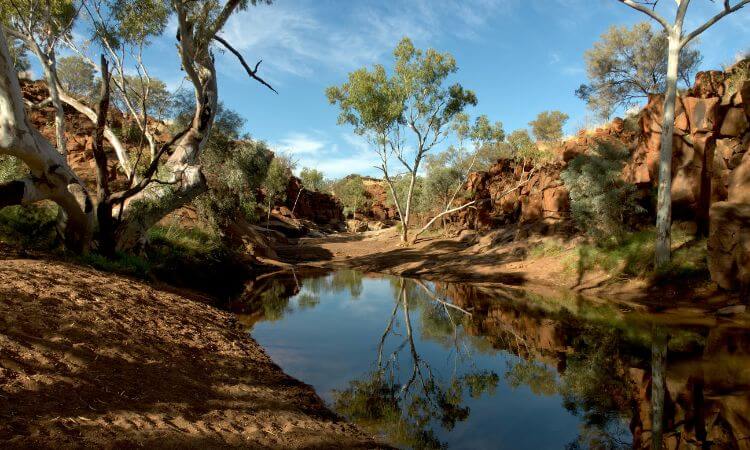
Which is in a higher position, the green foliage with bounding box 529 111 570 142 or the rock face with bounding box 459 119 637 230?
the green foliage with bounding box 529 111 570 142

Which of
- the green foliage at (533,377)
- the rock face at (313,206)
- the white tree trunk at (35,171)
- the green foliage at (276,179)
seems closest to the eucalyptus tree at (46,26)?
the white tree trunk at (35,171)

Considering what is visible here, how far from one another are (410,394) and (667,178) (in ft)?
41.1

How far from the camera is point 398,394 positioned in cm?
598

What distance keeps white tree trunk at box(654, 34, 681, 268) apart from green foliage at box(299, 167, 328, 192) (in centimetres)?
6288

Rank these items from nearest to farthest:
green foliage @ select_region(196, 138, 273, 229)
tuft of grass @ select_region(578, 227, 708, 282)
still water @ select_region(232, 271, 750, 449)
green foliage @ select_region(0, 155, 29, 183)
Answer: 1. still water @ select_region(232, 271, 750, 449)
2. green foliage @ select_region(0, 155, 29, 183)
3. tuft of grass @ select_region(578, 227, 708, 282)
4. green foliage @ select_region(196, 138, 273, 229)

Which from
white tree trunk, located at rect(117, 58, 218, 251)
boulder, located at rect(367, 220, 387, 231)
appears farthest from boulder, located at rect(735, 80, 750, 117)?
boulder, located at rect(367, 220, 387, 231)

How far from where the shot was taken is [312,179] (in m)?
79.2

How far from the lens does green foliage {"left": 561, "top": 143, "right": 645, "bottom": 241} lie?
16.5 meters

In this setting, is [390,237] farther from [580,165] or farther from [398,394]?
[398,394]

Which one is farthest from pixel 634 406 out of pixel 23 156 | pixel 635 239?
pixel 635 239

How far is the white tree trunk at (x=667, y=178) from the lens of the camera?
13.5 metres

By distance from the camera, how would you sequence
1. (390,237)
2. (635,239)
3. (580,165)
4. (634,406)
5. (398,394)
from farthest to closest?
(390,237) → (580,165) → (635,239) → (398,394) → (634,406)

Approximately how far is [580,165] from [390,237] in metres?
20.6

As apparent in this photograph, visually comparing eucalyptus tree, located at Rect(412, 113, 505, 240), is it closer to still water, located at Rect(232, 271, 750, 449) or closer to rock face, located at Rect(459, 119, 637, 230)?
rock face, located at Rect(459, 119, 637, 230)
